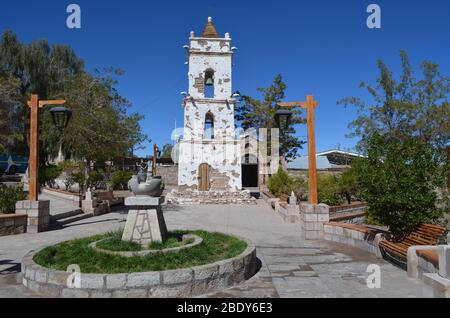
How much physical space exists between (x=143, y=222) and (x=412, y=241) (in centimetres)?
506

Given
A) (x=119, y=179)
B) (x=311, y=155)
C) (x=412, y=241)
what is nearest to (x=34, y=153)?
(x=311, y=155)

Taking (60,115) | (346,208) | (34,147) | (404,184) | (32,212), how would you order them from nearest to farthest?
(404,184) → (60,115) → (34,147) → (32,212) → (346,208)

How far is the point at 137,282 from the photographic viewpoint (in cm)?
456

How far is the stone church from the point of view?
73.0 feet

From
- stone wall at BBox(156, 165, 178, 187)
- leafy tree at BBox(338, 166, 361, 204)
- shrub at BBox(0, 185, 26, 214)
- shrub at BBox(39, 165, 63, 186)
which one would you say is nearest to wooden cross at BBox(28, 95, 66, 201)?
shrub at BBox(0, 185, 26, 214)

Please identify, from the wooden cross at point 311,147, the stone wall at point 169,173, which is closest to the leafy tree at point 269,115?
the stone wall at point 169,173

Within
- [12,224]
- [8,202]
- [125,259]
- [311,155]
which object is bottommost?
[12,224]

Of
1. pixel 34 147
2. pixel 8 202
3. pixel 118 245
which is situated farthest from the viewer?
pixel 8 202

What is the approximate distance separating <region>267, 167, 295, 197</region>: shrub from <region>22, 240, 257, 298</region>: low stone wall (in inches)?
584

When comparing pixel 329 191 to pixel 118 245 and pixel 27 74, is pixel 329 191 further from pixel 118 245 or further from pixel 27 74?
pixel 27 74

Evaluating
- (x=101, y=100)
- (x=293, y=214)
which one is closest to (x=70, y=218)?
(x=101, y=100)

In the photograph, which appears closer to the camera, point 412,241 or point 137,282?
point 137,282
